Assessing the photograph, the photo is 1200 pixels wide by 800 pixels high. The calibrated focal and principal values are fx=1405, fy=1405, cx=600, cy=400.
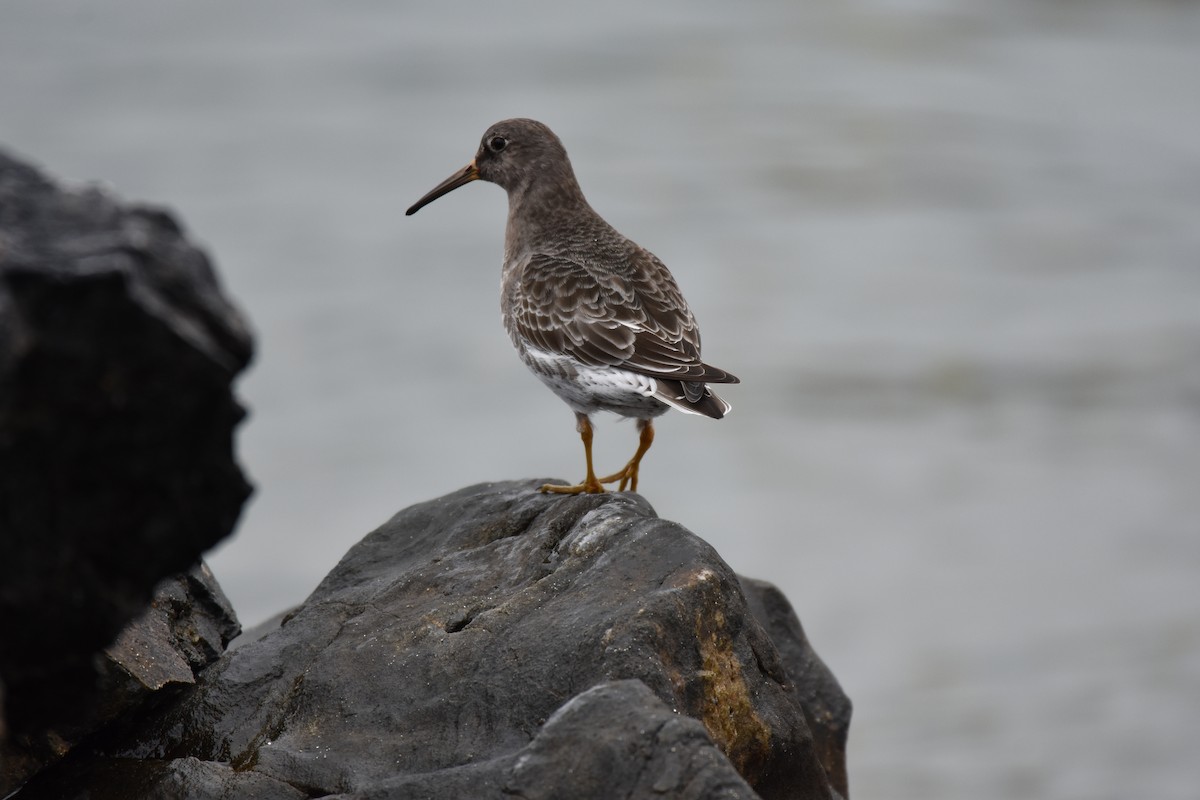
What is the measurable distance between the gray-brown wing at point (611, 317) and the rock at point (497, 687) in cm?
139

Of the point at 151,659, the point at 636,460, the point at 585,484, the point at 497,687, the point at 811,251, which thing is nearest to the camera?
the point at 497,687

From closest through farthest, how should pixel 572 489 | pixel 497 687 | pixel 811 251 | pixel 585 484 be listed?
pixel 497 687
pixel 572 489
pixel 585 484
pixel 811 251

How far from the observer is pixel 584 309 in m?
8.12

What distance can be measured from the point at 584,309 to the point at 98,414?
15.8 ft

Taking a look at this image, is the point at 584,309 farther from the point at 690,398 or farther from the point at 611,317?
the point at 690,398

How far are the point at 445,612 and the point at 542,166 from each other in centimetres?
420

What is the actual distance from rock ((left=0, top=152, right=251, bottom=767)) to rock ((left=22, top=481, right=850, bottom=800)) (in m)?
1.50

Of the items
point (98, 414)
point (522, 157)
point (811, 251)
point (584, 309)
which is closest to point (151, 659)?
point (98, 414)

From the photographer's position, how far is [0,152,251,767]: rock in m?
3.38

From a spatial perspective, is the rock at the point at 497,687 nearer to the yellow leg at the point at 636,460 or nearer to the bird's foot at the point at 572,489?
the bird's foot at the point at 572,489

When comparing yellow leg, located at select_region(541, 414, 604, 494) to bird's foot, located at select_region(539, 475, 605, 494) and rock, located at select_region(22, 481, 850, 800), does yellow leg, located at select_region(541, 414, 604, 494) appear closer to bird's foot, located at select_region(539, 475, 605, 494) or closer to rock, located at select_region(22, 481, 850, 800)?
bird's foot, located at select_region(539, 475, 605, 494)

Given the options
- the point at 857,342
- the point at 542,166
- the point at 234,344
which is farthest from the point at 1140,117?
the point at 234,344

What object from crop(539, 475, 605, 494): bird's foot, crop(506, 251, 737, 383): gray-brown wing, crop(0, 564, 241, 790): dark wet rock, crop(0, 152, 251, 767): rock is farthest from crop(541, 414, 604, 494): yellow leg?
crop(0, 152, 251, 767): rock

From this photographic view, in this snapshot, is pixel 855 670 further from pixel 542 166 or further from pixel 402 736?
pixel 402 736
